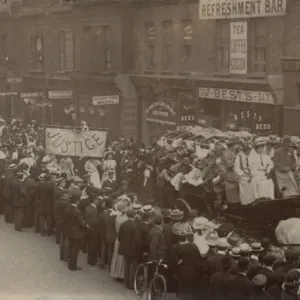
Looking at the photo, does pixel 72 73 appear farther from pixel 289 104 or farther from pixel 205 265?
pixel 205 265

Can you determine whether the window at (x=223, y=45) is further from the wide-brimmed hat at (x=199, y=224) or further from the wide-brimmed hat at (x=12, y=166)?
the wide-brimmed hat at (x=199, y=224)

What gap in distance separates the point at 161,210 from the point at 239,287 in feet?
21.7

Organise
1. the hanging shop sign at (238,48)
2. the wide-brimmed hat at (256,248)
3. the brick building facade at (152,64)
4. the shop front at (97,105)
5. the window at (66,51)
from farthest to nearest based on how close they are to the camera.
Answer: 1. the window at (66,51)
2. the shop front at (97,105)
3. the hanging shop sign at (238,48)
4. the brick building facade at (152,64)
5. the wide-brimmed hat at (256,248)

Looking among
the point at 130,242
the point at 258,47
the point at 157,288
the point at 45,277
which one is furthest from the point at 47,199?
the point at 258,47

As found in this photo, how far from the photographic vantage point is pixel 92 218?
1619 cm

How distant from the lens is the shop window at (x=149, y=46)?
3067cm

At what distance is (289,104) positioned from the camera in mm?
23203

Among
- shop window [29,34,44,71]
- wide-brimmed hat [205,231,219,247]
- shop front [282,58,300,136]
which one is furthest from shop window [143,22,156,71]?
wide-brimmed hat [205,231,219,247]

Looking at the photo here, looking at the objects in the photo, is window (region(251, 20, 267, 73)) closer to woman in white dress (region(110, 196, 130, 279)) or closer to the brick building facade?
the brick building facade

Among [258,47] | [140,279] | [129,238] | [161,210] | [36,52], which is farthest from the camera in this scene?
[36,52]

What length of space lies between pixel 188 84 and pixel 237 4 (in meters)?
4.16

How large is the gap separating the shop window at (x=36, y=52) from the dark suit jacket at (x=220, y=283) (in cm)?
2992

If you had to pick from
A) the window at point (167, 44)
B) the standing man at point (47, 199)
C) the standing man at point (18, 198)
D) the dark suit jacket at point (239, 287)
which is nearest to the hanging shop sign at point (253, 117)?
the window at point (167, 44)

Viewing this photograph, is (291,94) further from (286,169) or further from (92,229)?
(92,229)
